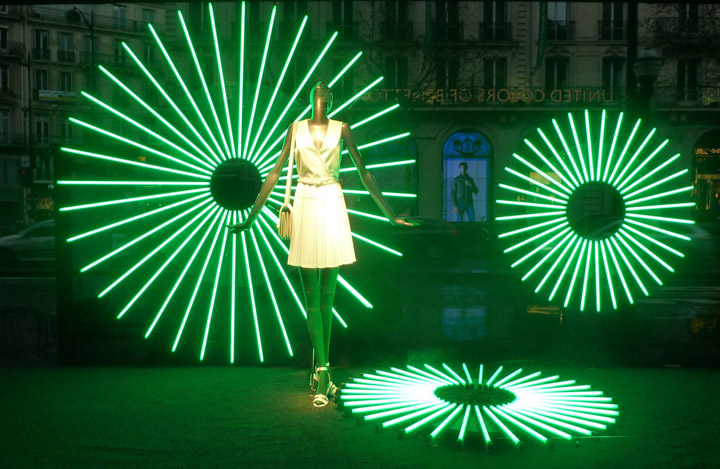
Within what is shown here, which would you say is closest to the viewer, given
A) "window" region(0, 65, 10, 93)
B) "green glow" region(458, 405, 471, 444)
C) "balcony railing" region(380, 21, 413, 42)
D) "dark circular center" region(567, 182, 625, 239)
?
"green glow" region(458, 405, 471, 444)

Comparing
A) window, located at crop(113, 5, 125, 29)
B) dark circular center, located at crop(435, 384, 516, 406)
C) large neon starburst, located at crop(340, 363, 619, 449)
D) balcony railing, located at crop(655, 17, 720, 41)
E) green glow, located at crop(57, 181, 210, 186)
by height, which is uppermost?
window, located at crop(113, 5, 125, 29)

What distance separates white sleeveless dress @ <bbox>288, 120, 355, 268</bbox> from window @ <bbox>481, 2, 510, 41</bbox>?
A: 28.1m

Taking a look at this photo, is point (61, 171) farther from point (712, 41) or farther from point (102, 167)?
point (712, 41)

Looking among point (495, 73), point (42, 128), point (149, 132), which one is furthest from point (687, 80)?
point (42, 128)

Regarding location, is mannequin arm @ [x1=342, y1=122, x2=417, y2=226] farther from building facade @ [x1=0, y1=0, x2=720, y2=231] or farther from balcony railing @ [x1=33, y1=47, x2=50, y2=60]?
balcony railing @ [x1=33, y1=47, x2=50, y2=60]

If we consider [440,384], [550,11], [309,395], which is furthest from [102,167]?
[550,11]

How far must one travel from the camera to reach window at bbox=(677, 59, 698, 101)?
30797mm

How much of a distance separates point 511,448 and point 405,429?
0.55 meters

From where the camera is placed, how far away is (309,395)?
4.70 metres

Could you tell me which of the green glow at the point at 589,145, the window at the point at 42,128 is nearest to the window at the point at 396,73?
the green glow at the point at 589,145

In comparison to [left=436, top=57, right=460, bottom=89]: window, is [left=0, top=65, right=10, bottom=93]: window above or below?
above

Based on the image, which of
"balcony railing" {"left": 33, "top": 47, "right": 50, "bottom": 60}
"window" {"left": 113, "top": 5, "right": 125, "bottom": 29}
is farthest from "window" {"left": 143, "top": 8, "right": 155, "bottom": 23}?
"balcony railing" {"left": 33, "top": 47, "right": 50, "bottom": 60}

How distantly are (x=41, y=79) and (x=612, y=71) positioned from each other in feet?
143

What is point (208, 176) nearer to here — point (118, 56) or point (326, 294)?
point (326, 294)
